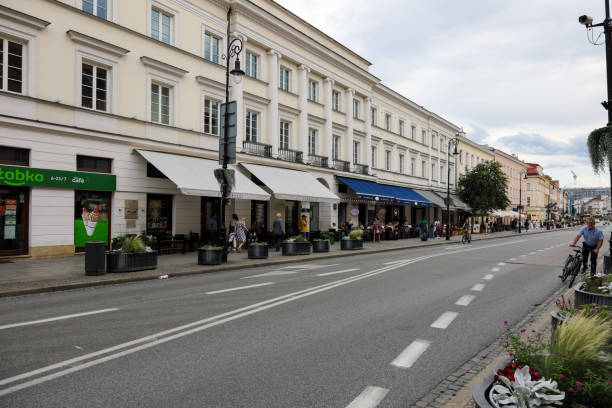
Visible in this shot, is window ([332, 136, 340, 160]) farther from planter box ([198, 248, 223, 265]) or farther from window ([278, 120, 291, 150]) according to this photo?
planter box ([198, 248, 223, 265])

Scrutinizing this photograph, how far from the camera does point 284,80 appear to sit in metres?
25.4

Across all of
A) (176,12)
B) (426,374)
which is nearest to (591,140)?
(426,374)

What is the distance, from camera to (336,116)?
29.5 metres

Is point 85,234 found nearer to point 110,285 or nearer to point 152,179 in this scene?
point 152,179

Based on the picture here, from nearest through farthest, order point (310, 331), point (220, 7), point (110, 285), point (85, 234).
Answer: point (310, 331) → point (110, 285) → point (85, 234) → point (220, 7)

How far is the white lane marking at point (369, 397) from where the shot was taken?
11.7 feet

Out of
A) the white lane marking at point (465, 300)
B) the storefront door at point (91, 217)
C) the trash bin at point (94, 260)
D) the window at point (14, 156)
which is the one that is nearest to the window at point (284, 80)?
the storefront door at point (91, 217)

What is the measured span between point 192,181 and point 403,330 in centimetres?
1275

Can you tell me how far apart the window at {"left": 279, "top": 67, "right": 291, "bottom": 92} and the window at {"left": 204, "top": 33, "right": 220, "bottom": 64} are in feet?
16.9

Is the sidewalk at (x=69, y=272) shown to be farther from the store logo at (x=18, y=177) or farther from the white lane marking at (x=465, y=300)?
the white lane marking at (x=465, y=300)

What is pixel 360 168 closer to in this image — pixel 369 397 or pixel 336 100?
pixel 336 100

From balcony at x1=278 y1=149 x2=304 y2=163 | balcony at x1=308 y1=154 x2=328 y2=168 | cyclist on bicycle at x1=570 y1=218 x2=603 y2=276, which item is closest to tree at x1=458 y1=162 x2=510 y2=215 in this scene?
balcony at x1=308 y1=154 x2=328 y2=168

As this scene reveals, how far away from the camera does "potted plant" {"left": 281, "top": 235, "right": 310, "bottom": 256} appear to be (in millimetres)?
17156

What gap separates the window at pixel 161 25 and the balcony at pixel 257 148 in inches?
239
